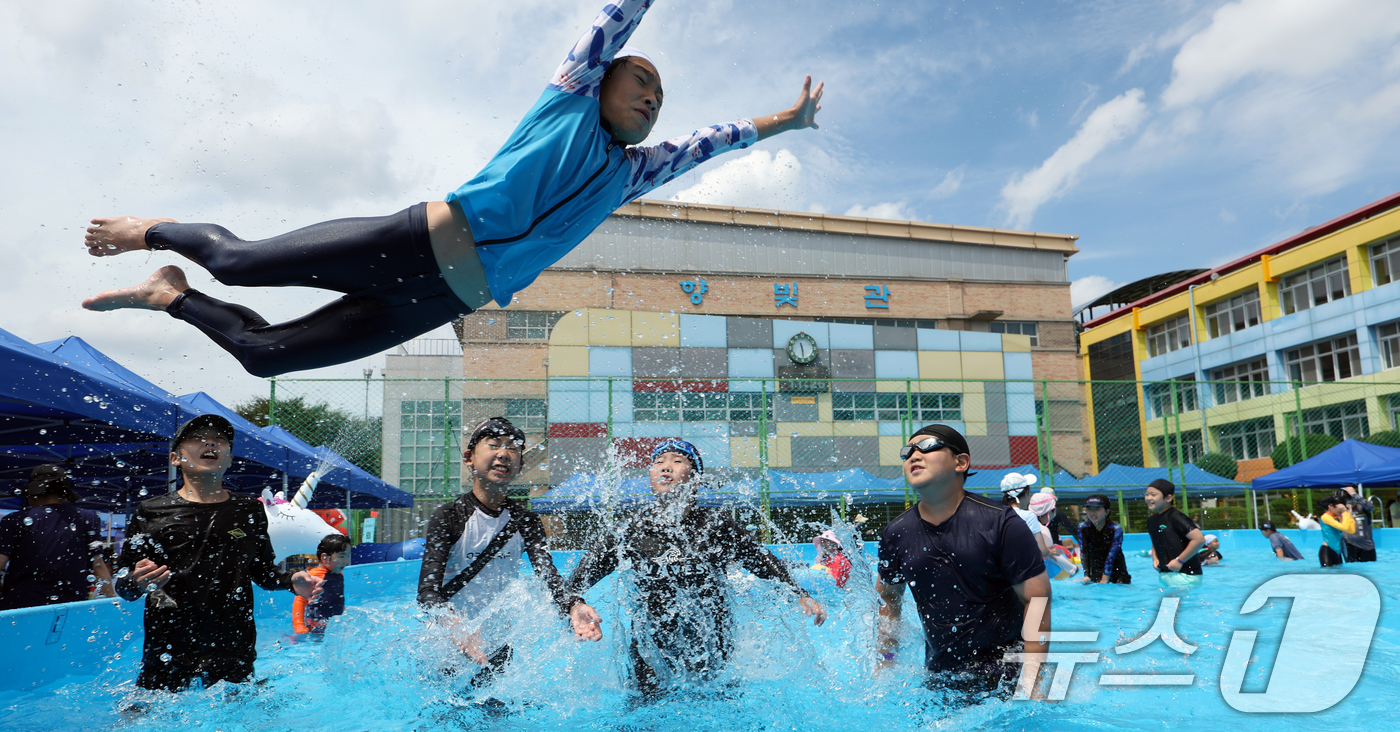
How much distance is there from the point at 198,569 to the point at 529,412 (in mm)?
15504

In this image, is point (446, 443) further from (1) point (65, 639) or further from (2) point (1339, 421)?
(2) point (1339, 421)

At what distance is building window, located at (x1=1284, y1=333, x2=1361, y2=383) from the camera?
32.0 metres

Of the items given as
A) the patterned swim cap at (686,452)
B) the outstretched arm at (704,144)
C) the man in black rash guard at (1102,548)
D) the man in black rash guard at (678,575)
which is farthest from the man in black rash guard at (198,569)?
the man in black rash guard at (1102,548)

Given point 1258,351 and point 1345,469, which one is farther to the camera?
point 1258,351

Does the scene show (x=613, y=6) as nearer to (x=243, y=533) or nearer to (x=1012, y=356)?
Answer: (x=243, y=533)

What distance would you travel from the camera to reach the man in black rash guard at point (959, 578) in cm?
344

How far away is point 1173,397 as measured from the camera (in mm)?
20031

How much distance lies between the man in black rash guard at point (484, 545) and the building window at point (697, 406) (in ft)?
45.7

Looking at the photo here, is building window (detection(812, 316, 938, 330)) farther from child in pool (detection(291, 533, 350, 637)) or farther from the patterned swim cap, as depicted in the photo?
the patterned swim cap

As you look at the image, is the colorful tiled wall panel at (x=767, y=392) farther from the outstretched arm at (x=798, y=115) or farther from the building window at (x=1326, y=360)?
the building window at (x=1326, y=360)

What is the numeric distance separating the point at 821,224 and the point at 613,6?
129ft

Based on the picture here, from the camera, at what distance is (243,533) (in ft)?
13.7

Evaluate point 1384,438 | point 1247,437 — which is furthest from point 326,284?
point 1384,438

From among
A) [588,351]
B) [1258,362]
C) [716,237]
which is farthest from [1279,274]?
[588,351]
